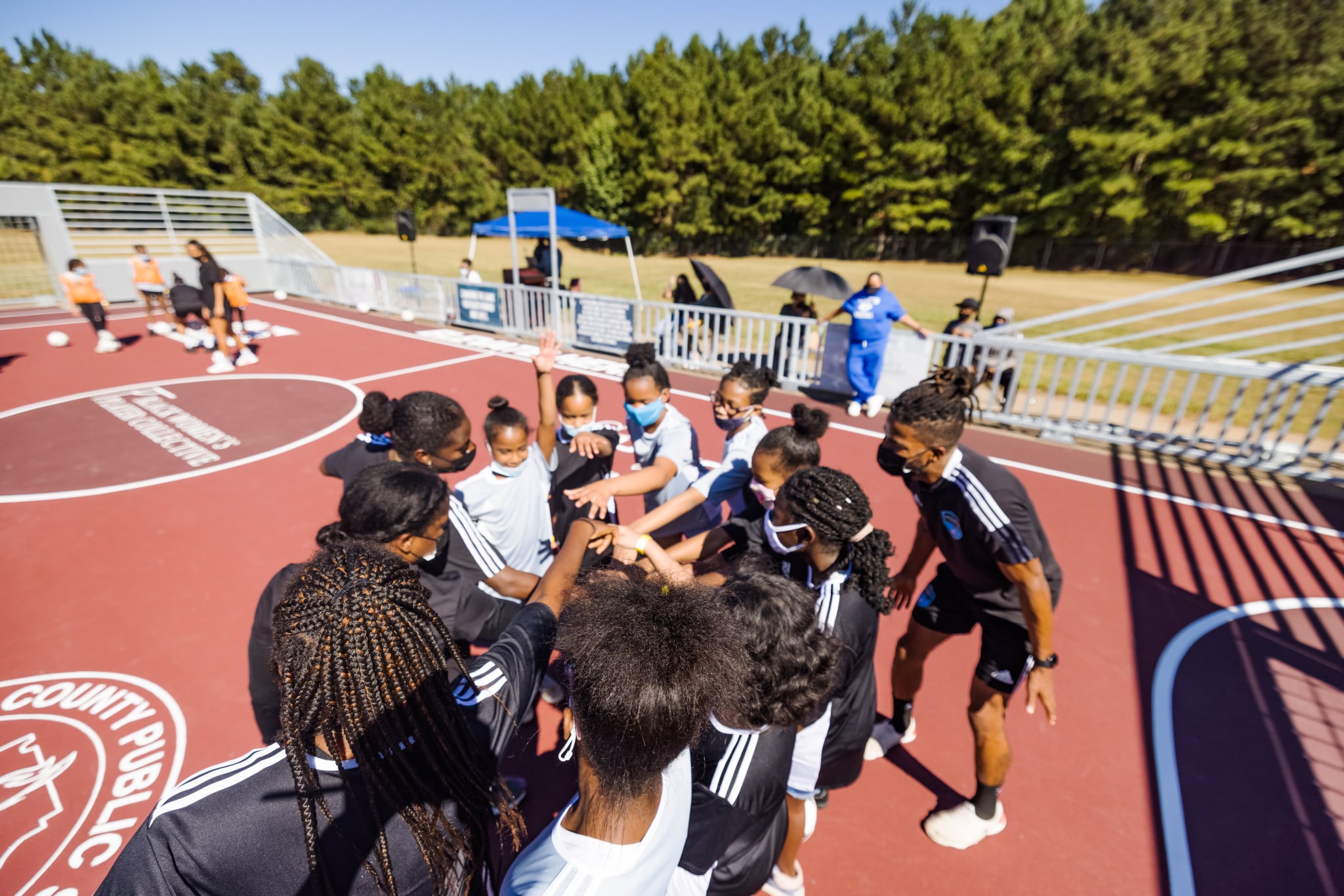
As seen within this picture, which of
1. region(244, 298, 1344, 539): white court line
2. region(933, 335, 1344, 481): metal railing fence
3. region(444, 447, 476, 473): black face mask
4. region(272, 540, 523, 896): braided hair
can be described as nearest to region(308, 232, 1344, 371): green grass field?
region(244, 298, 1344, 539): white court line

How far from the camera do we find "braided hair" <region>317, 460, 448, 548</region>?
2.30 metres

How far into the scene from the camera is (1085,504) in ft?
21.1

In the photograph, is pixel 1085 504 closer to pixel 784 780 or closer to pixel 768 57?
pixel 784 780

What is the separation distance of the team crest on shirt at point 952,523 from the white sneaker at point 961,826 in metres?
1.41

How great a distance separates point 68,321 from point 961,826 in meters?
21.2

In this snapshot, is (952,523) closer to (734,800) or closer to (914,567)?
(914,567)

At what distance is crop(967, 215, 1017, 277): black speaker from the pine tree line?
34.5m

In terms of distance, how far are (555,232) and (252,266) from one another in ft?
42.9

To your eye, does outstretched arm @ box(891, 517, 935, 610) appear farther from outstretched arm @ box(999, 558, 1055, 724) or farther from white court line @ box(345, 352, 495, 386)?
white court line @ box(345, 352, 495, 386)

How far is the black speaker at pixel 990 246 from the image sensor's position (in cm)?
1001

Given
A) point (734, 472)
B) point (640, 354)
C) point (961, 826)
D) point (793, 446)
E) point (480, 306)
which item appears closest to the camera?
point (961, 826)

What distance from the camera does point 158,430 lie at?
793 cm

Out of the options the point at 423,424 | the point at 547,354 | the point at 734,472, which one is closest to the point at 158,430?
the point at 423,424

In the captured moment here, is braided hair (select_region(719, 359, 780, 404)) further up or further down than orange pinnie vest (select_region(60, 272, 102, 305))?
further up
